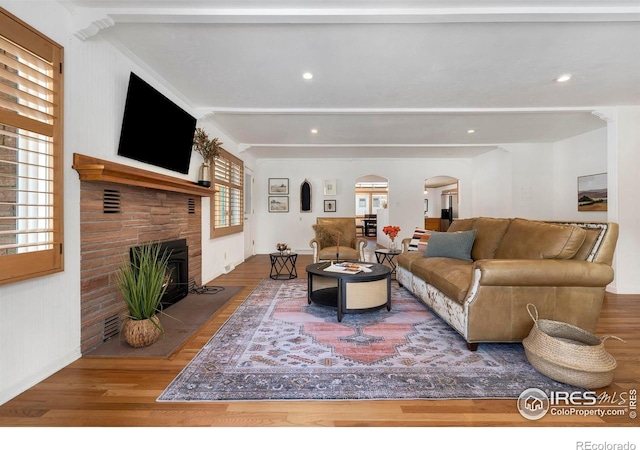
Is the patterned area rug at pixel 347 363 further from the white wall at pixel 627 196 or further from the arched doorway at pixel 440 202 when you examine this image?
the arched doorway at pixel 440 202

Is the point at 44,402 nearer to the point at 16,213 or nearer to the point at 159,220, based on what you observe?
the point at 16,213

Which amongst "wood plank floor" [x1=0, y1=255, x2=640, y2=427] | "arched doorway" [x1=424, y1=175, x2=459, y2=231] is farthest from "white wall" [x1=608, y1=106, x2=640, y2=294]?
"arched doorway" [x1=424, y1=175, x2=459, y2=231]

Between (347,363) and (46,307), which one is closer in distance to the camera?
(46,307)

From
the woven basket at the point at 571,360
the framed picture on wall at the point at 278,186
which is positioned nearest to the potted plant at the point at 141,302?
the woven basket at the point at 571,360

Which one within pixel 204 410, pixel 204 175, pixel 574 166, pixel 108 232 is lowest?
pixel 204 410

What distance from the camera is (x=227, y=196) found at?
5.48 m

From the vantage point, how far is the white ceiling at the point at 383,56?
2113mm

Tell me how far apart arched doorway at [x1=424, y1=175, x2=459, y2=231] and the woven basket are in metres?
9.94

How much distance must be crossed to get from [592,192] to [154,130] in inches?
259

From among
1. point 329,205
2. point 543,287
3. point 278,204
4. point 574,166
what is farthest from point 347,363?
point 278,204

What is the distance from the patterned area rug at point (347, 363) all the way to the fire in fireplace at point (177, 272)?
838 millimetres

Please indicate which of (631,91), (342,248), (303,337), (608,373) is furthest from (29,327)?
(631,91)

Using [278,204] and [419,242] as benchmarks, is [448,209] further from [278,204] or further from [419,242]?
[419,242]

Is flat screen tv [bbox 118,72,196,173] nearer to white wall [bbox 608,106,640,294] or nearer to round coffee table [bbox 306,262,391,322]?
round coffee table [bbox 306,262,391,322]
